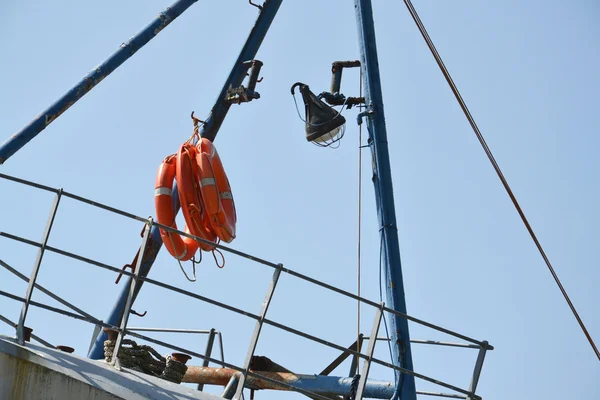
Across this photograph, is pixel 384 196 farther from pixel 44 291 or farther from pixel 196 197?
pixel 44 291

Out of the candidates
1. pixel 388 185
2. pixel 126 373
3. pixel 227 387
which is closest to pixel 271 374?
pixel 227 387

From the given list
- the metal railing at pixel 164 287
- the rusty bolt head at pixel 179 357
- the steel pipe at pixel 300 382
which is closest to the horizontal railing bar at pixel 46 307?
the metal railing at pixel 164 287

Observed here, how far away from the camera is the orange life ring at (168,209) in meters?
10.9

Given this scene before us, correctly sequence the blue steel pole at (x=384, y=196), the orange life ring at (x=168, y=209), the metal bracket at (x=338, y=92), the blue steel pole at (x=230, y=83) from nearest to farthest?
the orange life ring at (x=168, y=209) → the blue steel pole at (x=384, y=196) → the blue steel pole at (x=230, y=83) → the metal bracket at (x=338, y=92)

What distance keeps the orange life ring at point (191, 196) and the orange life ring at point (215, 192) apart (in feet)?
0.24

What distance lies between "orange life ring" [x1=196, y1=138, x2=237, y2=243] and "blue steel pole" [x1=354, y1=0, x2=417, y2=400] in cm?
180

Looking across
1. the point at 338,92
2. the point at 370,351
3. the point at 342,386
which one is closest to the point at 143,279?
the point at 370,351

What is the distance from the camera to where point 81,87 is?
11.9m

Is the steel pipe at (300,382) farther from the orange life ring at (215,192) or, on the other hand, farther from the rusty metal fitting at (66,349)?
the rusty metal fitting at (66,349)

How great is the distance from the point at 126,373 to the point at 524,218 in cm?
594

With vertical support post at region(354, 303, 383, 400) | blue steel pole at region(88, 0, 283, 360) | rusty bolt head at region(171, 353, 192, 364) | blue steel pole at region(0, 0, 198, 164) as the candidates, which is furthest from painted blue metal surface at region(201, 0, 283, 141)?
vertical support post at region(354, 303, 383, 400)

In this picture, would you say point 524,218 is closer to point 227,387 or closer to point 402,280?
point 402,280

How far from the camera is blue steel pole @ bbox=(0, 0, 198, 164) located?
1125 cm

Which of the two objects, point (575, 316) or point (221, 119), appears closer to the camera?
point (575, 316)
